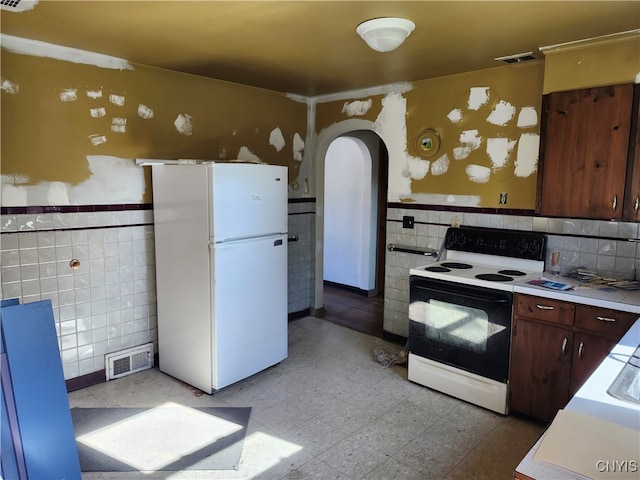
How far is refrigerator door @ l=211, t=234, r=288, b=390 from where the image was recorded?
10.3 ft

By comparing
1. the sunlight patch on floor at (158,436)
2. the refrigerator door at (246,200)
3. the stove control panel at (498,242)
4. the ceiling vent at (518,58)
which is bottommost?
the sunlight patch on floor at (158,436)

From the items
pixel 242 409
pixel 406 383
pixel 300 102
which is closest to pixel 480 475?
pixel 406 383

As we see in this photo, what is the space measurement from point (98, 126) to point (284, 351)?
2300mm

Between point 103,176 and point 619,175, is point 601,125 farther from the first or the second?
point 103,176

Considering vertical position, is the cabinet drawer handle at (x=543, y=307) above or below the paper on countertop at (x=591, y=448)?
below

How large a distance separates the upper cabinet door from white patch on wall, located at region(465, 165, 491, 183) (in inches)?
23.5

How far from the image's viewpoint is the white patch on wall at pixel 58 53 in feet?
9.21

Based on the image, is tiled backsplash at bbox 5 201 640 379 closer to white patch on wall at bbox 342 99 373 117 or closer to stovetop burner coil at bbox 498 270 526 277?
stovetop burner coil at bbox 498 270 526 277

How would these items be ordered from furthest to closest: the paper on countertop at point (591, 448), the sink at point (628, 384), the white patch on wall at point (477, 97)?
the white patch on wall at point (477, 97) < the sink at point (628, 384) < the paper on countertop at point (591, 448)

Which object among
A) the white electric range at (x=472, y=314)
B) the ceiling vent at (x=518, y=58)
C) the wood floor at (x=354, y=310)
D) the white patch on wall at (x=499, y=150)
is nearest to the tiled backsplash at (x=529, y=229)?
the white electric range at (x=472, y=314)

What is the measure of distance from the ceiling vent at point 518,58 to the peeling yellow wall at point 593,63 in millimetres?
151

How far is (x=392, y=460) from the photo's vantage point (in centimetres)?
249

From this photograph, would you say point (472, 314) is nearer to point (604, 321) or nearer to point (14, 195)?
point (604, 321)

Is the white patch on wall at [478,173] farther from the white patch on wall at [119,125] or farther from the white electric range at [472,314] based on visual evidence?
the white patch on wall at [119,125]
